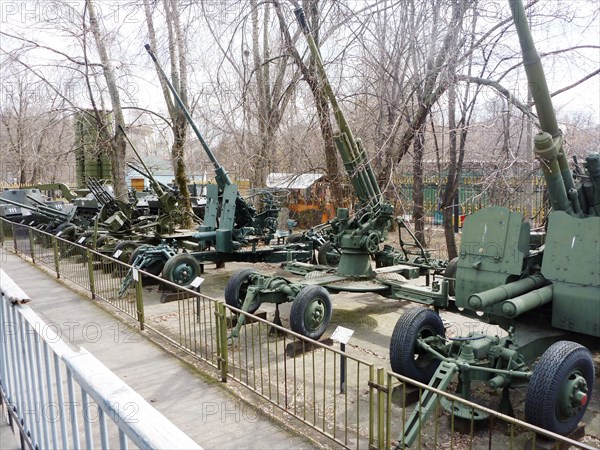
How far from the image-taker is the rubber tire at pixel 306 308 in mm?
6385

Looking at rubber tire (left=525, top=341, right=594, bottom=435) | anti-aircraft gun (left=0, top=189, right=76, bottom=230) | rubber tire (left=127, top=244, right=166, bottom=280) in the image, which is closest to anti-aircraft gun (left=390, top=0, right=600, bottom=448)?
rubber tire (left=525, top=341, right=594, bottom=435)

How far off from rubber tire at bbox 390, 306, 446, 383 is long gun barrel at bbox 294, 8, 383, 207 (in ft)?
11.4

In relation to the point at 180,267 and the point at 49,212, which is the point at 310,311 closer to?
the point at 180,267

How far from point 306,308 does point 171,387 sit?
187 cm

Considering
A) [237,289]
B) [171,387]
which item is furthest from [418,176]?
[171,387]

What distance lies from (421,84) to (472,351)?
657 centimetres

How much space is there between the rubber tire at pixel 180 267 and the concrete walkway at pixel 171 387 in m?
1.31

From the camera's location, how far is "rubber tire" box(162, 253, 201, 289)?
924cm

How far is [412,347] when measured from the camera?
4996 millimetres

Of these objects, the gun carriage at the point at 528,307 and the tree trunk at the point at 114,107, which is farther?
the tree trunk at the point at 114,107

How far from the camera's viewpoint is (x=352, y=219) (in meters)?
8.53

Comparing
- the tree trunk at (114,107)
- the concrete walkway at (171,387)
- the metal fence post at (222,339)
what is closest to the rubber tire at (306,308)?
the metal fence post at (222,339)

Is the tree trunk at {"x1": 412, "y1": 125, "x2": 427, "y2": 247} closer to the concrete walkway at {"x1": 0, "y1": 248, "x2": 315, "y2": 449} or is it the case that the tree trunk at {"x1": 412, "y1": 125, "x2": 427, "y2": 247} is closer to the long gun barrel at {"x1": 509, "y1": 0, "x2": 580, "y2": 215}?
the long gun barrel at {"x1": 509, "y1": 0, "x2": 580, "y2": 215}

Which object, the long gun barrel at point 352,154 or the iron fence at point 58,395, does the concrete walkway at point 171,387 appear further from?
the long gun barrel at point 352,154
